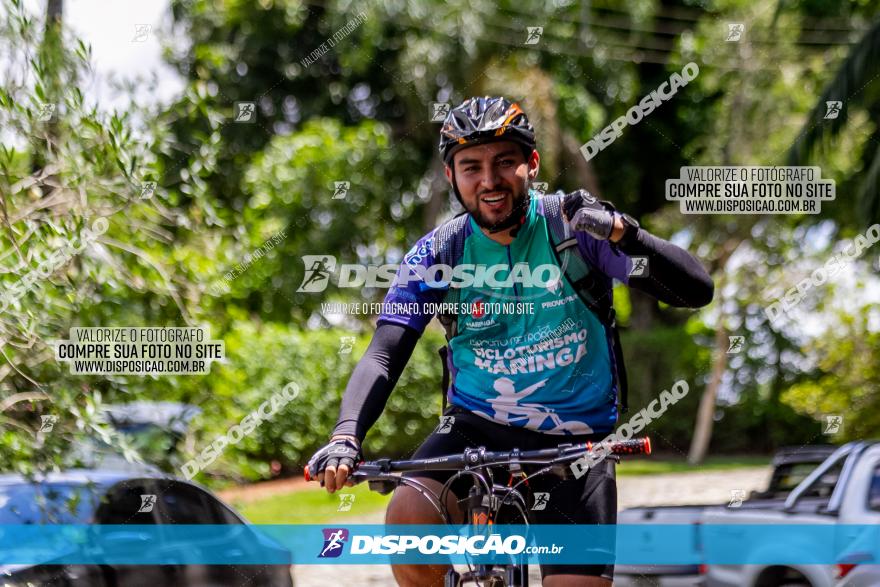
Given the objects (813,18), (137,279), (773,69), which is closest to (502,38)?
(773,69)

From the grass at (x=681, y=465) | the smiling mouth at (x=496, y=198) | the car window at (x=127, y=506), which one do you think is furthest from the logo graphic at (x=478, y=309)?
the grass at (x=681, y=465)

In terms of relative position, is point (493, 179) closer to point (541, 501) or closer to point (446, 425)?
point (446, 425)

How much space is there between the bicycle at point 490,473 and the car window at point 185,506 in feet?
12.5

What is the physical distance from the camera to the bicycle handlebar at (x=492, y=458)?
3.32 meters

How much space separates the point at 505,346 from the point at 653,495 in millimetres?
12714

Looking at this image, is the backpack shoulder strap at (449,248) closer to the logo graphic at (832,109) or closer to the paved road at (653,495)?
the paved road at (653,495)

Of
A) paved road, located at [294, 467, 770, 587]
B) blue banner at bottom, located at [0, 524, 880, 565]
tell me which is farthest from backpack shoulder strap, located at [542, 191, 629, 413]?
paved road, located at [294, 467, 770, 587]

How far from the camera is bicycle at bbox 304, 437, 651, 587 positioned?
3334mm

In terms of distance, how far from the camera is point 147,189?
778 centimetres

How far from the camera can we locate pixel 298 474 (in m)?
17.6

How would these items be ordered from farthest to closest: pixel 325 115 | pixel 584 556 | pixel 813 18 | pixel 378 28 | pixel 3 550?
pixel 325 115 → pixel 813 18 → pixel 378 28 → pixel 3 550 → pixel 584 556

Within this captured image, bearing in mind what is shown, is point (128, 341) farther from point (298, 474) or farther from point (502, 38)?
point (502, 38)

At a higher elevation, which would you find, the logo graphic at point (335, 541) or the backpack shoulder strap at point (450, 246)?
the backpack shoulder strap at point (450, 246)

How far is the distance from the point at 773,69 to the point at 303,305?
30.7 ft
